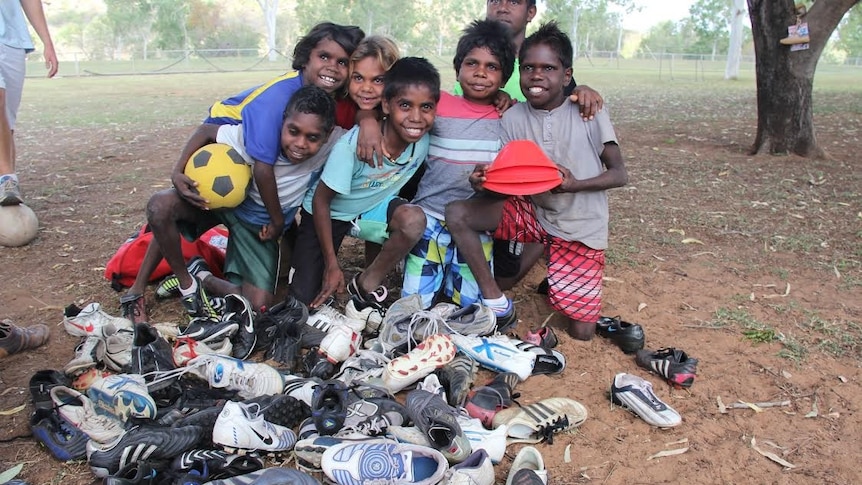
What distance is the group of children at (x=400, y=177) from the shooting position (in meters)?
3.26

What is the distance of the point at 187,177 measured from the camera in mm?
3256

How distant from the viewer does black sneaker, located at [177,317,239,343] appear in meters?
2.93

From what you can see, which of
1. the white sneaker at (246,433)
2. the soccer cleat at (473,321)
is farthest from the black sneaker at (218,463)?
the soccer cleat at (473,321)

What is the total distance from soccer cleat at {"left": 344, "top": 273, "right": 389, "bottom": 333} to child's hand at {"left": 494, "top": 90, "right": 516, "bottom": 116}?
1161mm

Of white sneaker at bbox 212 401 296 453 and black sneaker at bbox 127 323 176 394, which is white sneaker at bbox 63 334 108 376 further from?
white sneaker at bbox 212 401 296 453

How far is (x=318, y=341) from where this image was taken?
3102mm

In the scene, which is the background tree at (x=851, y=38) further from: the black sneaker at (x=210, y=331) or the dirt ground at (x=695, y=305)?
the black sneaker at (x=210, y=331)

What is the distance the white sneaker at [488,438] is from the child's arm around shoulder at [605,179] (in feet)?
4.25

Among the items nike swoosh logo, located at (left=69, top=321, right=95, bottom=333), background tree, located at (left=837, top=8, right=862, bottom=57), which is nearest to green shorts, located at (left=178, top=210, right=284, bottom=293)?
nike swoosh logo, located at (left=69, top=321, right=95, bottom=333)

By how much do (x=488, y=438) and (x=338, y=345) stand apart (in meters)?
0.91

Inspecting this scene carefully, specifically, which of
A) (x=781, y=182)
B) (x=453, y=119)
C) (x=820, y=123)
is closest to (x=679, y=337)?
(x=453, y=119)

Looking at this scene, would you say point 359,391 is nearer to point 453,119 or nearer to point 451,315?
point 451,315

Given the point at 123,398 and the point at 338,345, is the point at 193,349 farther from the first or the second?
the point at 338,345

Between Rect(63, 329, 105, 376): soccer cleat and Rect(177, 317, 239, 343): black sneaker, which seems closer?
Rect(63, 329, 105, 376): soccer cleat
